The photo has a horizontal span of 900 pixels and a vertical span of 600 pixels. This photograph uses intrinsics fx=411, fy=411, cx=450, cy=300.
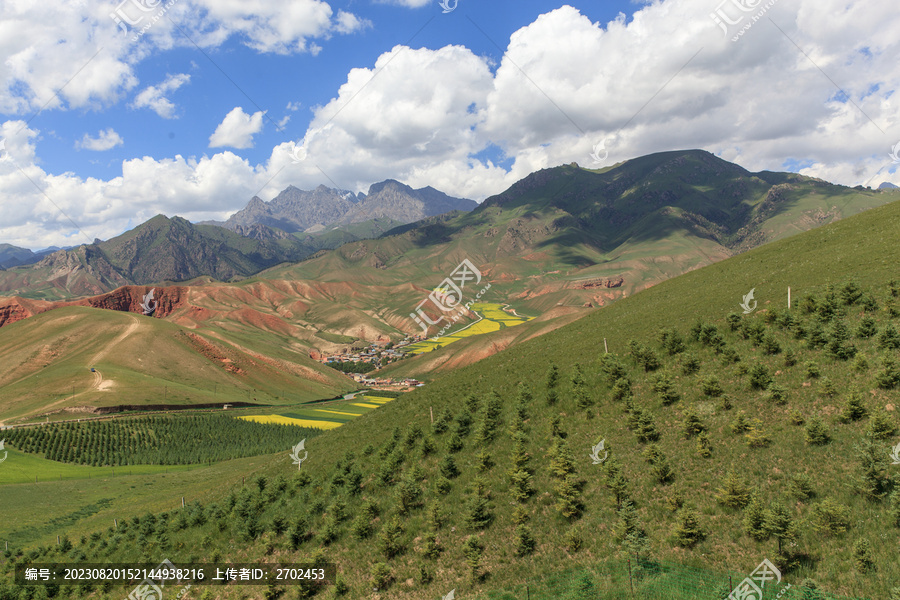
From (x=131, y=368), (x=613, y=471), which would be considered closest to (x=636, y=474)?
(x=613, y=471)

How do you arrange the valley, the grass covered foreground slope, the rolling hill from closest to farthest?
1. the grass covered foreground slope
2. the valley
3. the rolling hill

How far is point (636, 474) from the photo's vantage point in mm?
23203

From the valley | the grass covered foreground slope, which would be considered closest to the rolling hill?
the valley

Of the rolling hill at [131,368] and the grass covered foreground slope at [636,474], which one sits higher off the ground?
the rolling hill at [131,368]

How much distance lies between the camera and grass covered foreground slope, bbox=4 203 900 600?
56.2ft

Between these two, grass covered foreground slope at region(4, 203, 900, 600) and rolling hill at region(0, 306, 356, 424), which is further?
rolling hill at region(0, 306, 356, 424)

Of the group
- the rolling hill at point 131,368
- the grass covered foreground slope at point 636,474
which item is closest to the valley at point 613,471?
the grass covered foreground slope at point 636,474

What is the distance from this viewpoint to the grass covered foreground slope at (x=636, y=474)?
17.1 m

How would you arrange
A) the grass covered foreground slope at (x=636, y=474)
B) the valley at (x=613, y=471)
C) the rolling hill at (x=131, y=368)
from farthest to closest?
the rolling hill at (x=131, y=368) < the valley at (x=613, y=471) < the grass covered foreground slope at (x=636, y=474)

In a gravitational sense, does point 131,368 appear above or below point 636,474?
above

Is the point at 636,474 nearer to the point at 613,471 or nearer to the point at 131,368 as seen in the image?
the point at 613,471

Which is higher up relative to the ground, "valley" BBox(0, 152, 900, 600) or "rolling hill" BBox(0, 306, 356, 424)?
"rolling hill" BBox(0, 306, 356, 424)

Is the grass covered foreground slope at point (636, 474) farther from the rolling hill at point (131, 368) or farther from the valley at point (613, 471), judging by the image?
the rolling hill at point (131, 368)

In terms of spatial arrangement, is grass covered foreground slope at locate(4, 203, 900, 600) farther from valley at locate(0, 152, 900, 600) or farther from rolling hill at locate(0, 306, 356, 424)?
rolling hill at locate(0, 306, 356, 424)
